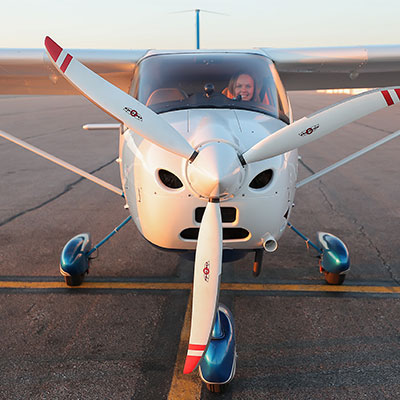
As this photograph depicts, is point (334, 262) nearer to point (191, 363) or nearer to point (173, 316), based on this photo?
point (173, 316)

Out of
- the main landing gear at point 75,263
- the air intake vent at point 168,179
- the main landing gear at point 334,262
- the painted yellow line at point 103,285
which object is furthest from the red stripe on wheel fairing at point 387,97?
the main landing gear at point 75,263

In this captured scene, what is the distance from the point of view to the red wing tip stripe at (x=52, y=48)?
230 cm

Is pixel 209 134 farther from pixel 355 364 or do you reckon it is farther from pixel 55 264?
pixel 55 264

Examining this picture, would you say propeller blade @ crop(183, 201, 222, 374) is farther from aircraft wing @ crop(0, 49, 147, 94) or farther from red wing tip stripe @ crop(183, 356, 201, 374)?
aircraft wing @ crop(0, 49, 147, 94)

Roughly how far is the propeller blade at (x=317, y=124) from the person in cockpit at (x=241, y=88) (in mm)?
959

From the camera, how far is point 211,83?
318 centimetres

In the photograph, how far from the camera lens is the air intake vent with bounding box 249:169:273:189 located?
7.51ft

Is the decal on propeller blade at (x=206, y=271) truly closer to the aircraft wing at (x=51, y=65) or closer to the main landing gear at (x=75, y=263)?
the main landing gear at (x=75, y=263)

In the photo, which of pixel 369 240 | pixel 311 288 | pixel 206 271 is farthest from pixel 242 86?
pixel 369 240

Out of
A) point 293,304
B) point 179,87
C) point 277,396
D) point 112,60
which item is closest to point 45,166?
point 112,60

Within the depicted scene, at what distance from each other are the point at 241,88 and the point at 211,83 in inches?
10.2

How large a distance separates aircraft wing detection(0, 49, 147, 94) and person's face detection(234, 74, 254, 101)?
5.08 ft

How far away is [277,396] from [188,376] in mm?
556

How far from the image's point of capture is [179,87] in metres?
3.15
